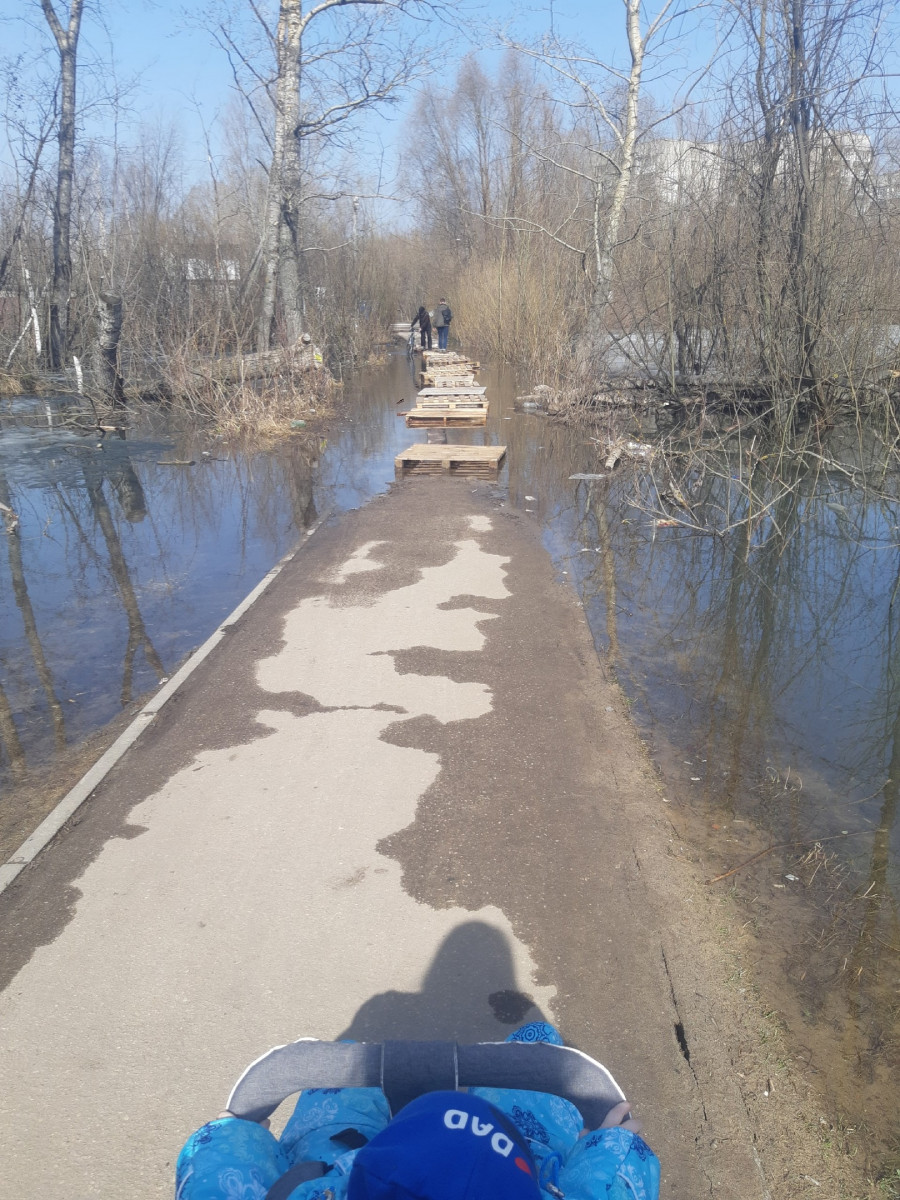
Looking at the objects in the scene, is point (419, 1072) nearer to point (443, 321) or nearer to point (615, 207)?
point (615, 207)

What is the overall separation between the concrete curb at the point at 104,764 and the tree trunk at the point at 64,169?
16.8 m

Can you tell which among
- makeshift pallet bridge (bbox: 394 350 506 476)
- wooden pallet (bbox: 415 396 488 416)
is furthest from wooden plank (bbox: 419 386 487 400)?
wooden pallet (bbox: 415 396 488 416)

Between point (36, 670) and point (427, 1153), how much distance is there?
17.6 ft

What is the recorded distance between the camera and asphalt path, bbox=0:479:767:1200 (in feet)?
8.68

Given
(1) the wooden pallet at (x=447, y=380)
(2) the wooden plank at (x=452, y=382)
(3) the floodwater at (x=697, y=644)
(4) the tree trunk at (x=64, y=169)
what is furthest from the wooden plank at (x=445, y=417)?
(4) the tree trunk at (x=64, y=169)

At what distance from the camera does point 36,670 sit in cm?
603

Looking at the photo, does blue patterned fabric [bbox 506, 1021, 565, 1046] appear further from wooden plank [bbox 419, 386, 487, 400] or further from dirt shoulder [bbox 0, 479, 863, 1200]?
wooden plank [bbox 419, 386, 487, 400]

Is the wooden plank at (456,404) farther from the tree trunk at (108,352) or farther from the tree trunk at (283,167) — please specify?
the tree trunk at (108,352)

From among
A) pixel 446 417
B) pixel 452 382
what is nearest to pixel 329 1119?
pixel 446 417

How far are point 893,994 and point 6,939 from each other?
3.39 metres

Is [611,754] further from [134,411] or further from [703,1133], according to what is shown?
[134,411]

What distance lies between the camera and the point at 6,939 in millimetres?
3332

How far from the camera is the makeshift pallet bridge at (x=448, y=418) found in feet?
41.5

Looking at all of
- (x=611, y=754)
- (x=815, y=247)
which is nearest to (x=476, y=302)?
(x=815, y=247)
